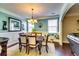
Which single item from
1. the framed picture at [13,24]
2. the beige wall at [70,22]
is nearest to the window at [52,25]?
the beige wall at [70,22]

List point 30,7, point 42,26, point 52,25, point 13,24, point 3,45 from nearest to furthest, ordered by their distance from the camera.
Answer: point 3,45
point 30,7
point 13,24
point 42,26
point 52,25

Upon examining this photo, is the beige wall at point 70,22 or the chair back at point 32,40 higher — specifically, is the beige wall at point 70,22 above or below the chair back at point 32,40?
above

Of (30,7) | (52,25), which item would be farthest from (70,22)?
(30,7)

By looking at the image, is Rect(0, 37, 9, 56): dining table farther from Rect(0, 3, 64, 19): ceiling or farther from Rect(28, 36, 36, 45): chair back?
Rect(28, 36, 36, 45): chair back

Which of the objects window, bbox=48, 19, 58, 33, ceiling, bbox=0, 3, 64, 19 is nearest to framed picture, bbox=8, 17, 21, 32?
ceiling, bbox=0, 3, 64, 19

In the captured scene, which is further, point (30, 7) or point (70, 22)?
point (70, 22)

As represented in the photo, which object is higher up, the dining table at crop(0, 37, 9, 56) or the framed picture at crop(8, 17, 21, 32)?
the framed picture at crop(8, 17, 21, 32)

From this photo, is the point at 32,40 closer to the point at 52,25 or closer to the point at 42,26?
the point at 42,26

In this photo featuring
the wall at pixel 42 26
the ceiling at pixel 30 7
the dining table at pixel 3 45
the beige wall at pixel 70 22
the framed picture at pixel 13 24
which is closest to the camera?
the dining table at pixel 3 45

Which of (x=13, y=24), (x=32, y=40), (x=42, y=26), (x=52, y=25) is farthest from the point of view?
(x=52, y=25)

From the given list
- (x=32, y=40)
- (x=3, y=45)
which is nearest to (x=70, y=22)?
(x=32, y=40)

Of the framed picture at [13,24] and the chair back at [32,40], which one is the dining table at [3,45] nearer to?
the chair back at [32,40]

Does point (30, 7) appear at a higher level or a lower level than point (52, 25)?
higher

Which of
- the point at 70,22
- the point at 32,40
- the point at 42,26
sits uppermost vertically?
the point at 70,22
